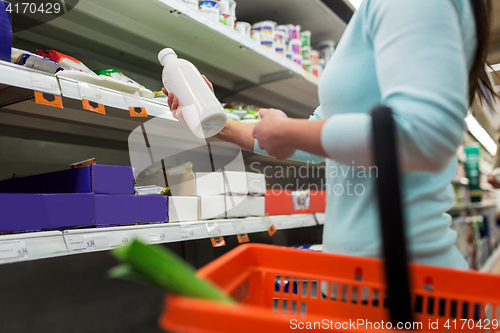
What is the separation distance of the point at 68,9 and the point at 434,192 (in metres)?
1.49

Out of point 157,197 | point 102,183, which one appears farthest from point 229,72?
point 102,183

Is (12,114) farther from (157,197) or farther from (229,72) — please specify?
(229,72)

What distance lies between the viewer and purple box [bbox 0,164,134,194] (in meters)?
1.14

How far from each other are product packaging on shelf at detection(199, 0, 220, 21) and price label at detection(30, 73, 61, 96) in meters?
0.84

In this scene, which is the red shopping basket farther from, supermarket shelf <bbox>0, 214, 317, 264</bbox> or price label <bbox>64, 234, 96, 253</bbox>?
price label <bbox>64, 234, 96, 253</bbox>

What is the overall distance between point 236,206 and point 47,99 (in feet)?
3.09

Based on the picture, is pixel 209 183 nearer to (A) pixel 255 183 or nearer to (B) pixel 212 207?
(B) pixel 212 207

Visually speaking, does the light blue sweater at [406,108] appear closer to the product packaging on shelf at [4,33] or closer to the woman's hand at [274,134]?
the woman's hand at [274,134]

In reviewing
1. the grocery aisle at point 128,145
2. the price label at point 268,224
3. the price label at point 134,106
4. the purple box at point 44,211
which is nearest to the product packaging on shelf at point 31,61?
the grocery aisle at point 128,145

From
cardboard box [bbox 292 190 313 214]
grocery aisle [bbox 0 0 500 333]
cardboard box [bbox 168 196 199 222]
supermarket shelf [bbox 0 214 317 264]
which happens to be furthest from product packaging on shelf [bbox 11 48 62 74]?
cardboard box [bbox 292 190 313 214]

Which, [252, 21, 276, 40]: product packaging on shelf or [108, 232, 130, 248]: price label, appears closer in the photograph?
[108, 232, 130, 248]: price label

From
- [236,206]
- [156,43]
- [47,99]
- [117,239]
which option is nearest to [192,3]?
[156,43]

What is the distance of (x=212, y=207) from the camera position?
62.6 inches

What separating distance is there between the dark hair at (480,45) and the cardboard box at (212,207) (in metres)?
1.07
